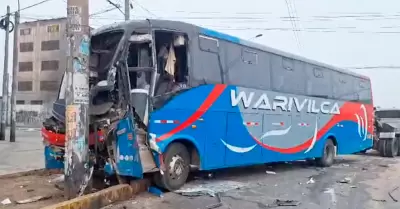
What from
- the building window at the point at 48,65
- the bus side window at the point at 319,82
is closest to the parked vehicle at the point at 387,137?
the bus side window at the point at 319,82

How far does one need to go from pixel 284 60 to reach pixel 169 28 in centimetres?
459

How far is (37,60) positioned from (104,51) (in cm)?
5261

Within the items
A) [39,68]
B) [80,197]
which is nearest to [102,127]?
[80,197]

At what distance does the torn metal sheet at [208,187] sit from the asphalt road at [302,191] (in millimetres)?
211

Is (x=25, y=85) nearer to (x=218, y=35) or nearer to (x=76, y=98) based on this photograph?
(x=218, y=35)

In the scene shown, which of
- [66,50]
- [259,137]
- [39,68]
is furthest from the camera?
[39,68]

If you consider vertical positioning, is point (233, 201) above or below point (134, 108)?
below

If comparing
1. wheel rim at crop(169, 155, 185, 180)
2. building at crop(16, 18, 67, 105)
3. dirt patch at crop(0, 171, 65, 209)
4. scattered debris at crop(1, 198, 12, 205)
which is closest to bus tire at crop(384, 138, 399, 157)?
wheel rim at crop(169, 155, 185, 180)

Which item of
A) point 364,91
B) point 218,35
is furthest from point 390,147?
point 218,35

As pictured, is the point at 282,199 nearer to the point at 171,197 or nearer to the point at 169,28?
the point at 171,197

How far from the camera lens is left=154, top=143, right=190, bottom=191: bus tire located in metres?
8.20

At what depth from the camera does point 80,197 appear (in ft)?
21.9

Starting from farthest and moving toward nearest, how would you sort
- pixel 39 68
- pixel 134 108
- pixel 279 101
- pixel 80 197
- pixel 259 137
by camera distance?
pixel 39 68, pixel 279 101, pixel 259 137, pixel 134 108, pixel 80 197

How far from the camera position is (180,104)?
8.45m
